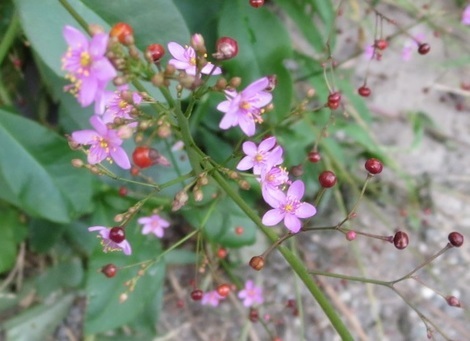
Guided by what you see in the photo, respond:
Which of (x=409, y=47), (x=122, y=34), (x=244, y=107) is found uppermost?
(x=122, y=34)

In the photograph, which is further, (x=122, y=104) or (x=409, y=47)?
(x=409, y=47)

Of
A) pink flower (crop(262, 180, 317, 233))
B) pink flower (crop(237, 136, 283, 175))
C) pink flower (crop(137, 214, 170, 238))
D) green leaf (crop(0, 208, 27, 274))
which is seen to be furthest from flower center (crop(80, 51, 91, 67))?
green leaf (crop(0, 208, 27, 274))

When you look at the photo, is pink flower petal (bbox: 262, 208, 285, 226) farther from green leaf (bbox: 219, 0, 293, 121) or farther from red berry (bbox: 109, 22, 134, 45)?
green leaf (bbox: 219, 0, 293, 121)

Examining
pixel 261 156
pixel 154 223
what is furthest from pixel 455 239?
pixel 154 223

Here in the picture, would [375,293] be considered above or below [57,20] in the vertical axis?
below

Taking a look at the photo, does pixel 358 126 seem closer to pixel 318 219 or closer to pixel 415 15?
pixel 318 219

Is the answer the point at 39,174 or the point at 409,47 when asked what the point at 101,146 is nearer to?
the point at 39,174

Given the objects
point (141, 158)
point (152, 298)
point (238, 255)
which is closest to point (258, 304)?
point (238, 255)
